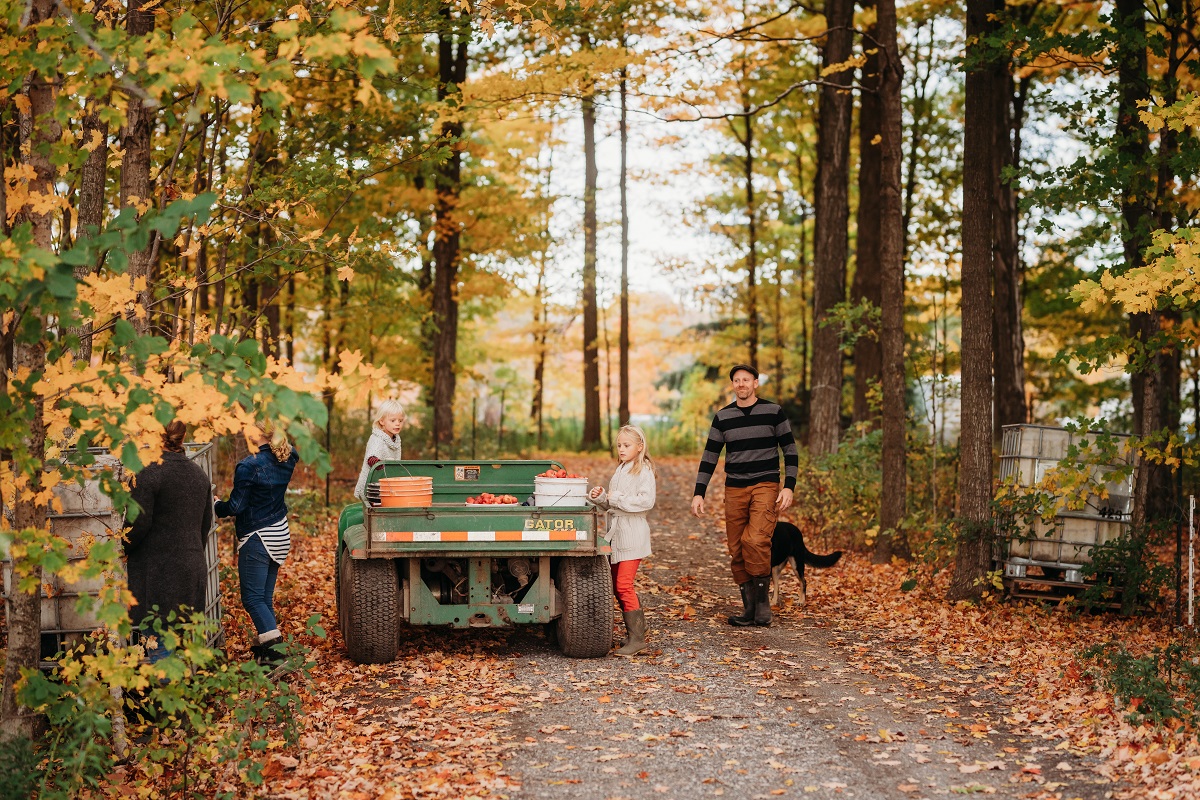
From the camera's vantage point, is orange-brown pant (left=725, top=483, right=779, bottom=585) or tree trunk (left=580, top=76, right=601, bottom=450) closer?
orange-brown pant (left=725, top=483, right=779, bottom=585)

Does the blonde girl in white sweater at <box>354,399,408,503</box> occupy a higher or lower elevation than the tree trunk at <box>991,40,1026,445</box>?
lower

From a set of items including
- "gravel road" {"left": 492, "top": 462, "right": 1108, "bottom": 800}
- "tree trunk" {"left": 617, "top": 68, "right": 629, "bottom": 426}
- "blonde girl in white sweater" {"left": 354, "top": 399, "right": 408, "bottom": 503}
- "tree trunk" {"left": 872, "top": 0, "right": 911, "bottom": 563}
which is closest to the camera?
"gravel road" {"left": 492, "top": 462, "right": 1108, "bottom": 800}

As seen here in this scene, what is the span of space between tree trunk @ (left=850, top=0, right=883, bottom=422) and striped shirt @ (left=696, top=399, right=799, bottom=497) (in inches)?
336

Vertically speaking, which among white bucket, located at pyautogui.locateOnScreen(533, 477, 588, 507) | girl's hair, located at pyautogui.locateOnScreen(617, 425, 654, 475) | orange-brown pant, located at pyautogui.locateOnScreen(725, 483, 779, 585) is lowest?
orange-brown pant, located at pyautogui.locateOnScreen(725, 483, 779, 585)

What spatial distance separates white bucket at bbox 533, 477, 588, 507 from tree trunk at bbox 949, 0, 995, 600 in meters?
4.13

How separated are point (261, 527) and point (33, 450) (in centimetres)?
254

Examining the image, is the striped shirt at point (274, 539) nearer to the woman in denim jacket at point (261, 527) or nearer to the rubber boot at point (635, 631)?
the woman in denim jacket at point (261, 527)

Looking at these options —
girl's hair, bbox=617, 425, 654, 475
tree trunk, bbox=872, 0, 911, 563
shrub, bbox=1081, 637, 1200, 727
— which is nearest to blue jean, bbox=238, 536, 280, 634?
girl's hair, bbox=617, 425, 654, 475

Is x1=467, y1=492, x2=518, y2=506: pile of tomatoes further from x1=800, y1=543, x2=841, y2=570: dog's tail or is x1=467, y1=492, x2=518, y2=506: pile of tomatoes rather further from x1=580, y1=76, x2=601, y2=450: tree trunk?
x1=580, y1=76, x2=601, y2=450: tree trunk

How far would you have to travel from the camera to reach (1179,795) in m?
4.95

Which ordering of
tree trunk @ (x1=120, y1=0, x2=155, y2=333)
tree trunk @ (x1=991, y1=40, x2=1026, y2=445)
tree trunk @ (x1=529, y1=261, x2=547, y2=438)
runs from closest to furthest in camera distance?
tree trunk @ (x1=120, y1=0, x2=155, y2=333) < tree trunk @ (x1=991, y1=40, x2=1026, y2=445) < tree trunk @ (x1=529, y1=261, x2=547, y2=438)

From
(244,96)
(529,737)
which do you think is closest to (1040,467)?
(529,737)

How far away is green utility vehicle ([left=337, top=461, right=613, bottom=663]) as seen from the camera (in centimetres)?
756

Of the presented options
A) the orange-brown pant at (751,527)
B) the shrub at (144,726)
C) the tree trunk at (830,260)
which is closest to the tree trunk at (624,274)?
the tree trunk at (830,260)
